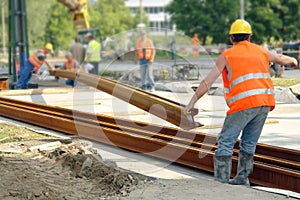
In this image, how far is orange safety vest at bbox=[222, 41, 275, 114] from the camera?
6.30m

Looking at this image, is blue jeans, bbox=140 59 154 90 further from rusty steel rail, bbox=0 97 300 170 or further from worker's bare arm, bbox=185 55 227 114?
worker's bare arm, bbox=185 55 227 114


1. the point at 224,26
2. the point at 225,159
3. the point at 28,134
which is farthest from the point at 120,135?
the point at 224,26

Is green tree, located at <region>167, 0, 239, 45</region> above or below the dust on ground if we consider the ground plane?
above

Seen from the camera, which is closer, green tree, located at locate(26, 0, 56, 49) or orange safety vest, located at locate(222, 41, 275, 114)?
orange safety vest, located at locate(222, 41, 275, 114)

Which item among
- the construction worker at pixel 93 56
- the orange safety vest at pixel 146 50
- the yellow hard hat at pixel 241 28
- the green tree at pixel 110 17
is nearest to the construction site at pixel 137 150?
the yellow hard hat at pixel 241 28

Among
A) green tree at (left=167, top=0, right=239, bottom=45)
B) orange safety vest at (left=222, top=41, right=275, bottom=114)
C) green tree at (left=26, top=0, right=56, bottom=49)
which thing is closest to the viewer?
orange safety vest at (left=222, top=41, right=275, bottom=114)

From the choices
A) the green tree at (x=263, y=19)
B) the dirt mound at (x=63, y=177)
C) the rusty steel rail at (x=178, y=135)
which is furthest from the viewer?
the green tree at (x=263, y=19)

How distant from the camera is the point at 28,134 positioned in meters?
10.2

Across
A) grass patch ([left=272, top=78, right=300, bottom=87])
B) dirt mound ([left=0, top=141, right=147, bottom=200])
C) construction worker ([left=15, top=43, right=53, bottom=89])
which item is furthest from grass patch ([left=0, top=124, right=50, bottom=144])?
construction worker ([left=15, top=43, right=53, bottom=89])

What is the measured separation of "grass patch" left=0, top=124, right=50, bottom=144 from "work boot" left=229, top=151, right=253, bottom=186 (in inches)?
160

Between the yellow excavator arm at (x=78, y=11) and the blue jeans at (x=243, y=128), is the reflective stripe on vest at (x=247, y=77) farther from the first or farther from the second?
the yellow excavator arm at (x=78, y=11)

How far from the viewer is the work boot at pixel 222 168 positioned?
656 centimetres

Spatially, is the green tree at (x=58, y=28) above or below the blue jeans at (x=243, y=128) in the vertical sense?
above

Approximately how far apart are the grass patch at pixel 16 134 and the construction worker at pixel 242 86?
158 inches
